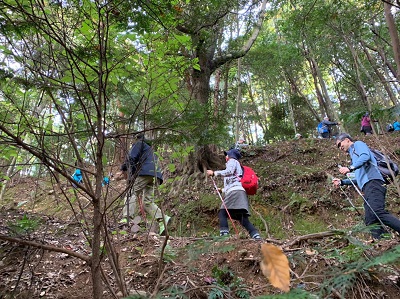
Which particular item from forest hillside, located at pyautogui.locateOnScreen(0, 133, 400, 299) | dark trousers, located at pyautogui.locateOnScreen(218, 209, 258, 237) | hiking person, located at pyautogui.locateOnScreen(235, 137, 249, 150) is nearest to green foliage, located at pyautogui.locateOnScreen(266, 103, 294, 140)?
hiking person, located at pyautogui.locateOnScreen(235, 137, 249, 150)

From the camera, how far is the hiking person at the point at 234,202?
4.79m

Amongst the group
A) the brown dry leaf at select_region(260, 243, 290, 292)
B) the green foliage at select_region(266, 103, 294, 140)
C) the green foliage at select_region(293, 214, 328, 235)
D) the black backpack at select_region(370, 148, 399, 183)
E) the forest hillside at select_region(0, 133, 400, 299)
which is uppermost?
the green foliage at select_region(266, 103, 294, 140)

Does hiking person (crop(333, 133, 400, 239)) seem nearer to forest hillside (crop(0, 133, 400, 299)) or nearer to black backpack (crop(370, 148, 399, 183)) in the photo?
black backpack (crop(370, 148, 399, 183))

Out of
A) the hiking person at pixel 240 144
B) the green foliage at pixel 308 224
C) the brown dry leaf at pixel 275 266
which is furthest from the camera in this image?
the hiking person at pixel 240 144

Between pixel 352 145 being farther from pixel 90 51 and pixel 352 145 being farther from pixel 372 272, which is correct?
pixel 90 51

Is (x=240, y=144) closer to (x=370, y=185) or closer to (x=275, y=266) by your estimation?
(x=370, y=185)

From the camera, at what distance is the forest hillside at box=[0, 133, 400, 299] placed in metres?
2.04

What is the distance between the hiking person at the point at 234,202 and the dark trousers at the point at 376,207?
1.67m

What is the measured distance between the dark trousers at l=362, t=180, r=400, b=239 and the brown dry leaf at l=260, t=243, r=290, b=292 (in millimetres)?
3053

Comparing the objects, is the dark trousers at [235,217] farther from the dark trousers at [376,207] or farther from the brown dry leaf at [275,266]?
the brown dry leaf at [275,266]

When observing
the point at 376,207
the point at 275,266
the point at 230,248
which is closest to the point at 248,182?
the point at 376,207

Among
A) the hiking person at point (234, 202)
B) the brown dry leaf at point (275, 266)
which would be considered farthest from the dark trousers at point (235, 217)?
the brown dry leaf at point (275, 266)

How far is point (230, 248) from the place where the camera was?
80.3 inches

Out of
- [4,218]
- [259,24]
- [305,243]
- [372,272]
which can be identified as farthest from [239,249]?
[259,24]
